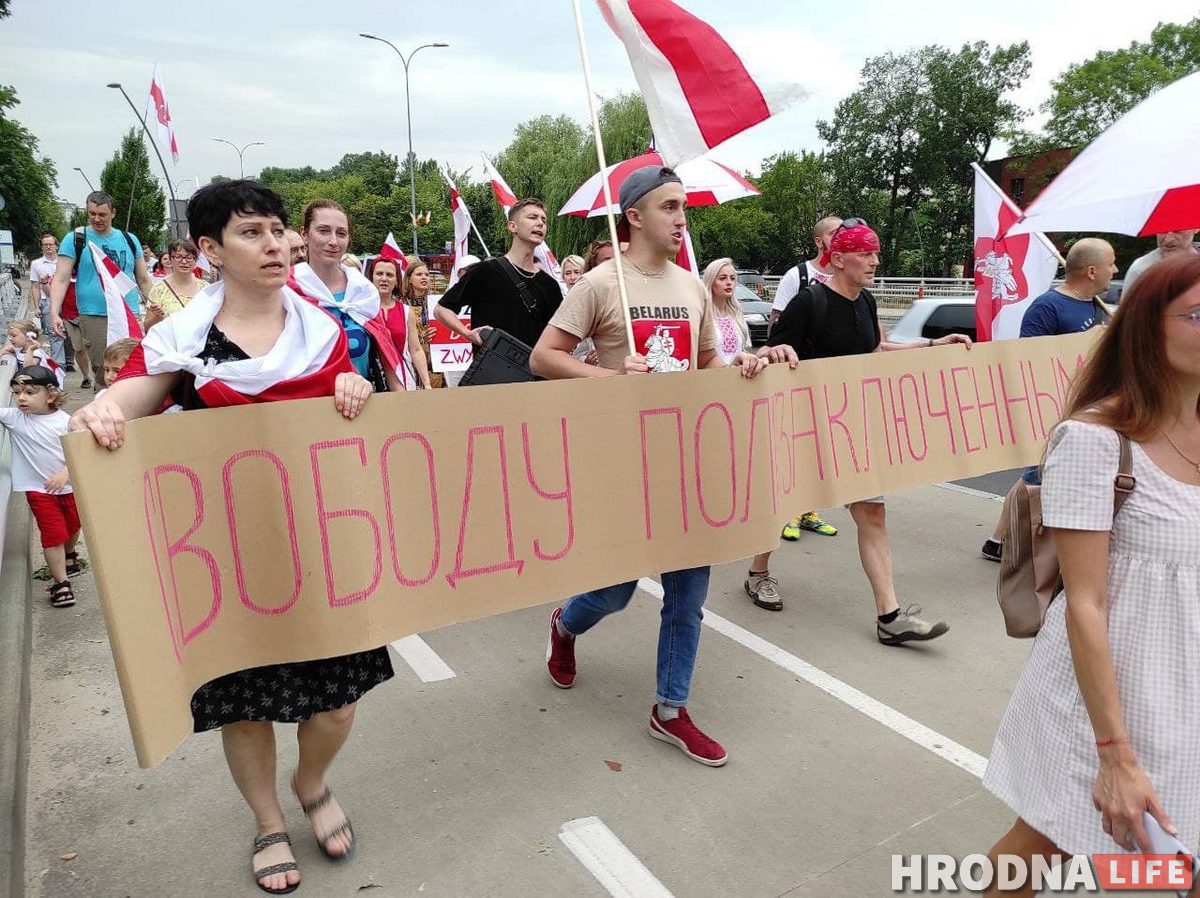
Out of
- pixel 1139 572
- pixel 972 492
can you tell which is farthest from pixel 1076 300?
pixel 1139 572

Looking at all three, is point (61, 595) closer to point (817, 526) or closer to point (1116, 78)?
point (817, 526)

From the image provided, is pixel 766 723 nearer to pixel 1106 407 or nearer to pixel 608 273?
pixel 608 273

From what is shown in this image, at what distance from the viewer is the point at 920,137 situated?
57750mm

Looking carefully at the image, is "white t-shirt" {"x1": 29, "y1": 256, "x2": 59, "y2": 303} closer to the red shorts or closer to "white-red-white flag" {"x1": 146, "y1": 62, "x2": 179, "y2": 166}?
"white-red-white flag" {"x1": 146, "y1": 62, "x2": 179, "y2": 166}

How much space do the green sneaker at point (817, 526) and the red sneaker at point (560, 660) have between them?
8.69 feet

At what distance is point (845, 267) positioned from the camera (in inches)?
168

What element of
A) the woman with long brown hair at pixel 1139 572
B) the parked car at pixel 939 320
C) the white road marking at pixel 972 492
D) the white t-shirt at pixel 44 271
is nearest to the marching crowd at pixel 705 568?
the woman with long brown hair at pixel 1139 572

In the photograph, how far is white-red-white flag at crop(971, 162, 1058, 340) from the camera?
6.45 meters

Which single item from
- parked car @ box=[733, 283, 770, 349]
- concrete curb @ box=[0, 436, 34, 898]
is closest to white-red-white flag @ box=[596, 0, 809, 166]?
concrete curb @ box=[0, 436, 34, 898]

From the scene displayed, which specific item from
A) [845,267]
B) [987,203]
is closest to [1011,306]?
[987,203]

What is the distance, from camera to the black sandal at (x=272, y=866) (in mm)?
2557

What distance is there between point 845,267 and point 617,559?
2.06 m

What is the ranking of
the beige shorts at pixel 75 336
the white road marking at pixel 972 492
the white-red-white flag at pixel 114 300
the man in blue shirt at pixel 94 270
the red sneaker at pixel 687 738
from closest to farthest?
the red sneaker at pixel 687 738 → the white-red-white flag at pixel 114 300 → the white road marking at pixel 972 492 → the man in blue shirt at pixel 94 270 → the beige shorts at pixel 75 336

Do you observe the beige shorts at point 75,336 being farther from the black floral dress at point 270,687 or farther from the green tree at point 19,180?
the green tree at point 19,180
